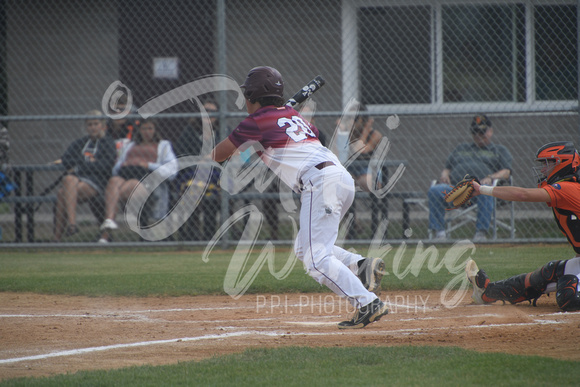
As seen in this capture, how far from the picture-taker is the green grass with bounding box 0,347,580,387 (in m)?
3.09

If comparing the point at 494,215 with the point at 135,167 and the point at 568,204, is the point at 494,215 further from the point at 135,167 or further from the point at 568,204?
the point at 135,167

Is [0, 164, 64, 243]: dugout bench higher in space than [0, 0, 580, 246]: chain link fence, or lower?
lower

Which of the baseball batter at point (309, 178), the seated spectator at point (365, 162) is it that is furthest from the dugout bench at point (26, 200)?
the baseball batter at point (309, 178)

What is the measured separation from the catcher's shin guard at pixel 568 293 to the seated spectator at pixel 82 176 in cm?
591

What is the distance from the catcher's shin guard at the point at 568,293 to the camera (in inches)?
184

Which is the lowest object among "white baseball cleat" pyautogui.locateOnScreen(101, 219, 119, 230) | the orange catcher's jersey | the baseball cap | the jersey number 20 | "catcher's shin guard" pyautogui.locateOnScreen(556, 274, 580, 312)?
"catcher's shin guard" pyautogui.locateOnScreen(556, 274, 580, 312)

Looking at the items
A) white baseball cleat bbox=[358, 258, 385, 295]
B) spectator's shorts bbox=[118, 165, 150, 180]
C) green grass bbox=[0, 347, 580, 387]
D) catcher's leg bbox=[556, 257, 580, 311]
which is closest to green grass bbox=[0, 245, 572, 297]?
spectator's shorts bbox=[118, 165, 150, 180]

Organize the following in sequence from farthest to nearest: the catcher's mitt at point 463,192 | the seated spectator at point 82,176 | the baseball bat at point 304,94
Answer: the seated spectator at point 82,176
the baseball bat at point 304,94
the catcher's mitt at point 463,192

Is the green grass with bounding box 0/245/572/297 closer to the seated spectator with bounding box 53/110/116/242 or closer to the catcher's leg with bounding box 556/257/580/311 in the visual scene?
the seated spectator with bounding box 53/110/116/242

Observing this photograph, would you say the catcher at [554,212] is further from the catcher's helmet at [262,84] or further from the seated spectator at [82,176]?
the seated spectator at [82,176]

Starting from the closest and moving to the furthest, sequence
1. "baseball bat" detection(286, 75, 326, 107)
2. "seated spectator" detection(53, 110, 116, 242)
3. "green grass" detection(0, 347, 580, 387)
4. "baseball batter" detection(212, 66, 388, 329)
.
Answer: "green grass" detection(0, 347, 580, 387), "baseball batter" detection(212, 66, 388, 329), "baseball bat" detection(286, 75, 326, 107), "seated spectator" detection(53, 110, 116, 242)

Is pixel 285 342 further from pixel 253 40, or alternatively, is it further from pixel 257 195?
pixel 253 40

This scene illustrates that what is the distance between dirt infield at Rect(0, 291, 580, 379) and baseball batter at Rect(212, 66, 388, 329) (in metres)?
0.32

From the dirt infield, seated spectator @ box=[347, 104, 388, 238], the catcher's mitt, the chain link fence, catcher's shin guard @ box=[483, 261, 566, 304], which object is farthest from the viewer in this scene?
the chain link fence
